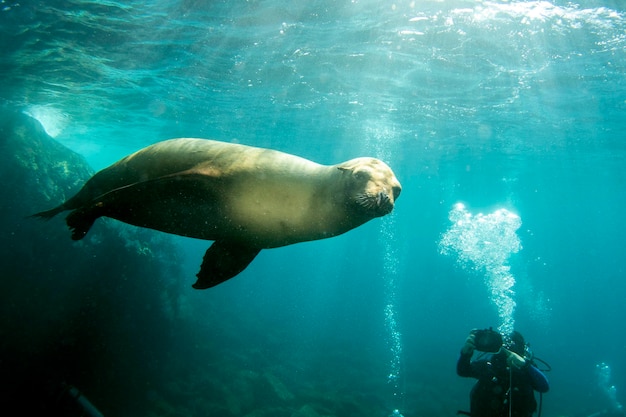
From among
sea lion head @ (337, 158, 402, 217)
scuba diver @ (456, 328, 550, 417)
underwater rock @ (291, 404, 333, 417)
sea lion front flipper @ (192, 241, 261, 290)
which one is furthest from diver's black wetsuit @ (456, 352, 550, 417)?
underwater rock @ (291, 404, 333, 417)

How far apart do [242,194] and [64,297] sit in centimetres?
1051

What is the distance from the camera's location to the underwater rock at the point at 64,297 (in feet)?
29.8

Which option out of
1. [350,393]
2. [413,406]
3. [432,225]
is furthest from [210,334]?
[432,225]

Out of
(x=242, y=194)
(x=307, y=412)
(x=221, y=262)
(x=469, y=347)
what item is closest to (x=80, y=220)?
(x=221, y=262)

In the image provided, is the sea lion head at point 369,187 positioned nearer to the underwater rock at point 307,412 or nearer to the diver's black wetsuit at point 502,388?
the diver's black wetsuit at point 502,388

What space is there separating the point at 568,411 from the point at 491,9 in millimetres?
21257

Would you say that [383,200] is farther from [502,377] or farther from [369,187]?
[502,377]

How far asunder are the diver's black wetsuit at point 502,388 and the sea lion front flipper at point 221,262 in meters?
4.75

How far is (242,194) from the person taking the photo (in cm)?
258

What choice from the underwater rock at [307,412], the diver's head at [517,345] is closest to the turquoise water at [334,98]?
the underwater rock at [307,412]

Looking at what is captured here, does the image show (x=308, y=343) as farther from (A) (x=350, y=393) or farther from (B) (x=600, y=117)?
(B) (x=600, y=117)

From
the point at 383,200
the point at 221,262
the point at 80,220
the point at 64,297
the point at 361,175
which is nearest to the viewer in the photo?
the point at 383,200

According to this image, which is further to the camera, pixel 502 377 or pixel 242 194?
pixel 502 377

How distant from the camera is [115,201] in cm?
275
